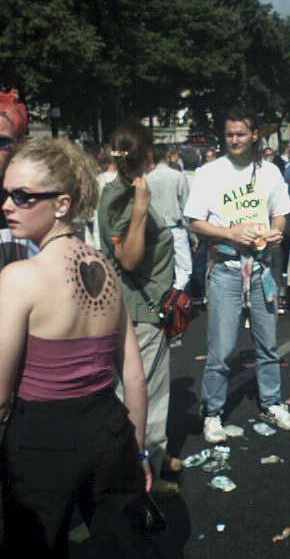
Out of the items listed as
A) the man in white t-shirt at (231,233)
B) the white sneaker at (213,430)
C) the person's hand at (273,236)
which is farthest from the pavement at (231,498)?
the person's hand at (273,236)

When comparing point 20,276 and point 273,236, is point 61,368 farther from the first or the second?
point 273,236

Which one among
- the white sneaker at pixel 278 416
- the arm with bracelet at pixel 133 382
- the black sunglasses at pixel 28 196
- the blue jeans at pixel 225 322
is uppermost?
the black sunglasses at pixel 28 196

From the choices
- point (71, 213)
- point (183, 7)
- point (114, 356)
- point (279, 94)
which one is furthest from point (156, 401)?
point (279, 94)

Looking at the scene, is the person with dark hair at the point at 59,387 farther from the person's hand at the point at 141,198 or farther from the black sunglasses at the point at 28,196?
the person's hand at the point at 141,198

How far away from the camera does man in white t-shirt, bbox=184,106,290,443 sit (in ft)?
15.3

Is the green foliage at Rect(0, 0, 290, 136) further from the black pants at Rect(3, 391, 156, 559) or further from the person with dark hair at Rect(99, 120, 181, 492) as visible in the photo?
the black pants at Rect(3, 391, 156, 559)

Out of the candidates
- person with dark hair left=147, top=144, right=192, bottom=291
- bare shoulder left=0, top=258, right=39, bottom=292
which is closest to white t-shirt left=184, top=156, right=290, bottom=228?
bare shoulder left=0, top=258, right=39, bottom=292

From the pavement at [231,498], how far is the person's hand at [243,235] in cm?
117

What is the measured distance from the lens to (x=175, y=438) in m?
4.76

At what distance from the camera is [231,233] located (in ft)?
15.0

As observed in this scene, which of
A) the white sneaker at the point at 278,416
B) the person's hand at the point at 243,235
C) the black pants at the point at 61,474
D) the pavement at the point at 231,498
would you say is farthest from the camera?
the white sneaker at the point at 278,416

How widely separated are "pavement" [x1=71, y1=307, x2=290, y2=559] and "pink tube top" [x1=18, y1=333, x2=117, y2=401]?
34.4 inches

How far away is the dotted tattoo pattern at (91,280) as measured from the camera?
2271 millimetres

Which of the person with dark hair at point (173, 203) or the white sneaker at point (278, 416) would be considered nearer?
the white sneaker at point (278, 416)
